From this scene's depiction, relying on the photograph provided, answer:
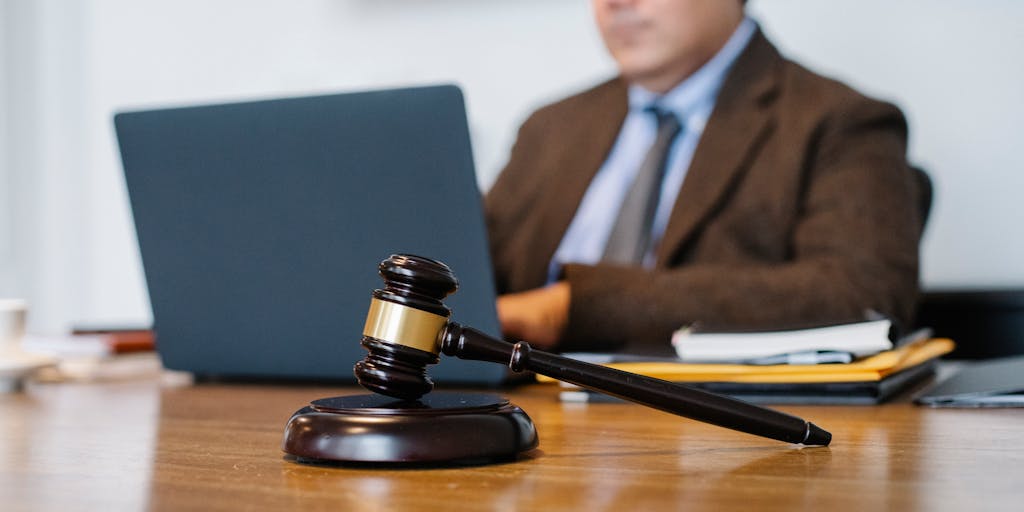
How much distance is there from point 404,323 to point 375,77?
2172 millimetres

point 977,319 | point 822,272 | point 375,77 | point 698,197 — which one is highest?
point 375,77

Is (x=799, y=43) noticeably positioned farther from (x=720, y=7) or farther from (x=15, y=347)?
(x=15, y=347)

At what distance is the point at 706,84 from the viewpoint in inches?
68.6

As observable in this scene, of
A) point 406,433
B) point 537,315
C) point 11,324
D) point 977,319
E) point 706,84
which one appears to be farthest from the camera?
point 977,319

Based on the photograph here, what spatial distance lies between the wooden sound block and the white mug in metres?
0.67

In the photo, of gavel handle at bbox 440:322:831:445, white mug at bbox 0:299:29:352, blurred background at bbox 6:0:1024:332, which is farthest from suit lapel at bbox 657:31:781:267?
gavel handle at bbox 440:322:831:445

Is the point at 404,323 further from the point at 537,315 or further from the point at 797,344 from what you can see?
the point at 537,315

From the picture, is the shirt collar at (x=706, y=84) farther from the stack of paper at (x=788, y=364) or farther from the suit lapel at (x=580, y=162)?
the stack of paper at (x=788, y=364)

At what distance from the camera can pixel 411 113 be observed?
867 mm

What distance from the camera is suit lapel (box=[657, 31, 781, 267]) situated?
1.52 m

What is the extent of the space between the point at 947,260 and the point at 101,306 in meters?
2.29

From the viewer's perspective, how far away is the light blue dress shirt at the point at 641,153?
5.54ft

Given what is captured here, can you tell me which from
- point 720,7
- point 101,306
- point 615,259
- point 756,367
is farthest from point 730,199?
point 101,306

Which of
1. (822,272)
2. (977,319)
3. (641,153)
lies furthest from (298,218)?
(977,319)
